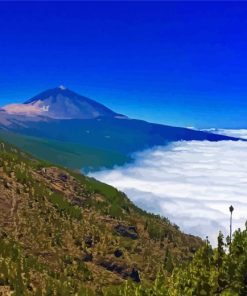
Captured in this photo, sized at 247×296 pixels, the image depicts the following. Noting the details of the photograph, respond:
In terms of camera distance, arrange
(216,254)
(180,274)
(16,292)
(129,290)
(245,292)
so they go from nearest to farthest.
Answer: (245,292) < (216,254) < (180,274) < (129,290) < (16,292)

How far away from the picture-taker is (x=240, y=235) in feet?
283

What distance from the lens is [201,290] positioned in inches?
3253

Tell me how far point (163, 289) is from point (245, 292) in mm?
15448

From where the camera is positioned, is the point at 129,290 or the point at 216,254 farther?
the point at 129,290

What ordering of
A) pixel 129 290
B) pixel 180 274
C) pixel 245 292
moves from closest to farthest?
pixel 245 292 < pixel 180 274 < pixel 129 290

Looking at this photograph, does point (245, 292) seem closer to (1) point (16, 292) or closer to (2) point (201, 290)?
(2) point (201, 290)

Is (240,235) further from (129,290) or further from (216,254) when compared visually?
(129,290)

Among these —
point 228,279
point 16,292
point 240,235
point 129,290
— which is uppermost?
point 240,235

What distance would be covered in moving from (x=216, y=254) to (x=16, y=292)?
440ft

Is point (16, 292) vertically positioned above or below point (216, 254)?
below

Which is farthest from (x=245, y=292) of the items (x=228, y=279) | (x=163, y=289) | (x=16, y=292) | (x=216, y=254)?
(x=16, y=292)

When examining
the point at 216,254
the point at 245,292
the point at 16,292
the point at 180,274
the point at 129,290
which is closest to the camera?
the point at 245,292

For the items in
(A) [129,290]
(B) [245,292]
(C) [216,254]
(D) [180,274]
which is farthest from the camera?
(A) [129,290]

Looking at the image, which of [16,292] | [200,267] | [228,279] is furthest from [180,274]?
[16,292]
